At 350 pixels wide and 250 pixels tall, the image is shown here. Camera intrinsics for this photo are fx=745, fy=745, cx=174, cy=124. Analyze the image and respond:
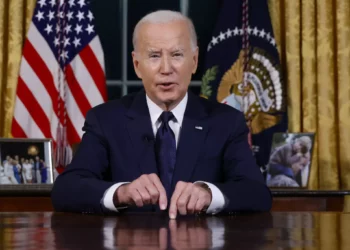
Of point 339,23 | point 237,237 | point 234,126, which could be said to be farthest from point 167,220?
point 339,23

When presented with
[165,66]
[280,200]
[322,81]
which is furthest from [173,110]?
[322,81]

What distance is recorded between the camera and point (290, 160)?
4406 millimetres

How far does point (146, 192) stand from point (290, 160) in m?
2.34

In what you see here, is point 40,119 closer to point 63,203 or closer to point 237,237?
point 63,203

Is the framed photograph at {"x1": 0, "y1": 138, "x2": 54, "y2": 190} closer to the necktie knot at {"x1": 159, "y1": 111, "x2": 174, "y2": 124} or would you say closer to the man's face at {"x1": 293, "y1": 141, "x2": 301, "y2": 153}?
the man's face at {"x1": 293, "y1": 141, "x2": 301, "y2": 153}

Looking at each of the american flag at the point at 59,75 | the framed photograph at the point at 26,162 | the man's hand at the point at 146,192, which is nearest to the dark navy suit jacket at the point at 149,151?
the man's hand at the point at 146,192

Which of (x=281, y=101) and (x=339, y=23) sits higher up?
(x=339, y=23)

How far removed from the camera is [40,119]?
4.57 metres

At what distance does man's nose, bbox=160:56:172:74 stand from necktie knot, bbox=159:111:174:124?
0.50ft

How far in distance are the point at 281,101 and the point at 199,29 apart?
2.65ft

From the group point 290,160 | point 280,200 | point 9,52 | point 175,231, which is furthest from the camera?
point 9,52

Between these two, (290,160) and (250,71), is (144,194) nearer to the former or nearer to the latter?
(290,160)

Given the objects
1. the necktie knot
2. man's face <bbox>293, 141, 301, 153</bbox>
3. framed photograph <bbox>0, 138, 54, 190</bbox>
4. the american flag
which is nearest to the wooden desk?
framed photograph <bbox>0, 138, 54, 190</bbox>

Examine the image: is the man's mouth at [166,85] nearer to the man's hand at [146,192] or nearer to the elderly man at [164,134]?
the elderly man at [164,134]
